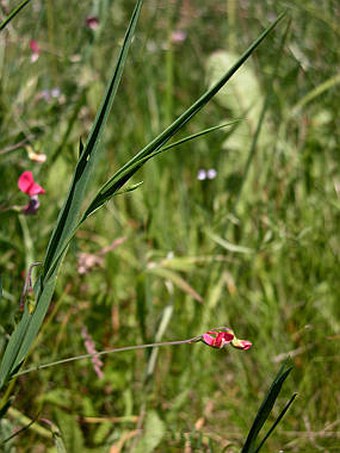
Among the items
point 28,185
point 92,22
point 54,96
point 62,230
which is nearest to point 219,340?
point 62,230

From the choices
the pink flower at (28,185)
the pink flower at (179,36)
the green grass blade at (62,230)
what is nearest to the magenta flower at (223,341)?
the green grass blade at (62,230)

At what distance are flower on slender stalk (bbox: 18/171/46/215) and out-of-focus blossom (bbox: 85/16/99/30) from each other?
1.63ft

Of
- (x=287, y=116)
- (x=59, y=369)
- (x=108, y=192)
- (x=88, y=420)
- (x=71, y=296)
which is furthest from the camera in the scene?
(x=287, y=116)

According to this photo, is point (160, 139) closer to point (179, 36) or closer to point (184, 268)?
point (184, 268)

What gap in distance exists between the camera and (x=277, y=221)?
1532 millimetres

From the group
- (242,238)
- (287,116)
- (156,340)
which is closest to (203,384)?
(156,340)

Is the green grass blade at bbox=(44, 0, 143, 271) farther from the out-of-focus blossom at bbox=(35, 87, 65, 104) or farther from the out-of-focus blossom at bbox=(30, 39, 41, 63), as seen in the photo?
the out-of-focus blossom at bbox=(35, 87, 65, 104)

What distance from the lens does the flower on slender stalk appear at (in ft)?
3.67

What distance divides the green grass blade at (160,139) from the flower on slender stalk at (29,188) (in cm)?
32

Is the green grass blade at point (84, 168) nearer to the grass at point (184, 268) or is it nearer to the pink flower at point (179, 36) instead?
the grass at point (184, 268)

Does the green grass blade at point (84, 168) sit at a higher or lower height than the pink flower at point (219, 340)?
higher

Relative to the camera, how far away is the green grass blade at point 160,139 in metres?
0.79

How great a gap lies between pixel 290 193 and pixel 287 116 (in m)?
0.38

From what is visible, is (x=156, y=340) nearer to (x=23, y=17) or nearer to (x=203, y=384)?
(x=203, y=384)
